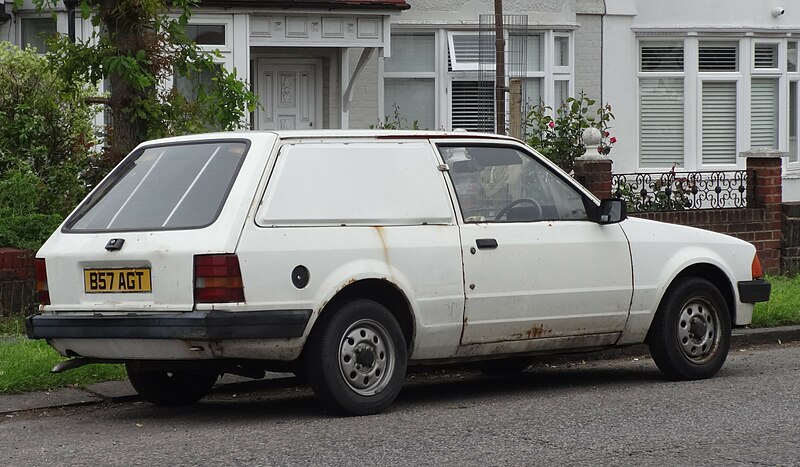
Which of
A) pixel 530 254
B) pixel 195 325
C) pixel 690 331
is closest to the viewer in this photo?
pixel 195 325

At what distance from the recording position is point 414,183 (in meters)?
8.34

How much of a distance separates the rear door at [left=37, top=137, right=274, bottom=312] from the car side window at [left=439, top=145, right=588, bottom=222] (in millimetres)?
1368

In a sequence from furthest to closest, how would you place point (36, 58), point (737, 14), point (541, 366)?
point (737, 14) < point (36, 58) < point (541, 366)

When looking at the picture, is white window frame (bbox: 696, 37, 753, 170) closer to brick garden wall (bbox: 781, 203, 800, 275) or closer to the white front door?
brick garden wall (bbox: 781, 203, 800, 275)

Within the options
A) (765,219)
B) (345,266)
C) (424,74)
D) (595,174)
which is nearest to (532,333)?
(345,266)

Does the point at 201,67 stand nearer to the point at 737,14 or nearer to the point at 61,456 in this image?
the point at 61,456

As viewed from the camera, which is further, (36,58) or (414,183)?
(36,58)

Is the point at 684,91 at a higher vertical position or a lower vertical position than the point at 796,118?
higher

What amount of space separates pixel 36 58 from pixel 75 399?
23.1ft

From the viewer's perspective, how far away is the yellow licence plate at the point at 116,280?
7.61 meters

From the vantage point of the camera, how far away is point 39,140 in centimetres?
1424

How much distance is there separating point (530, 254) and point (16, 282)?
4989mm

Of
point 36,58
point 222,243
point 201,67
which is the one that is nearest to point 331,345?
point 222,243

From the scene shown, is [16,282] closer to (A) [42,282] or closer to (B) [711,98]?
(A) [42,282]
